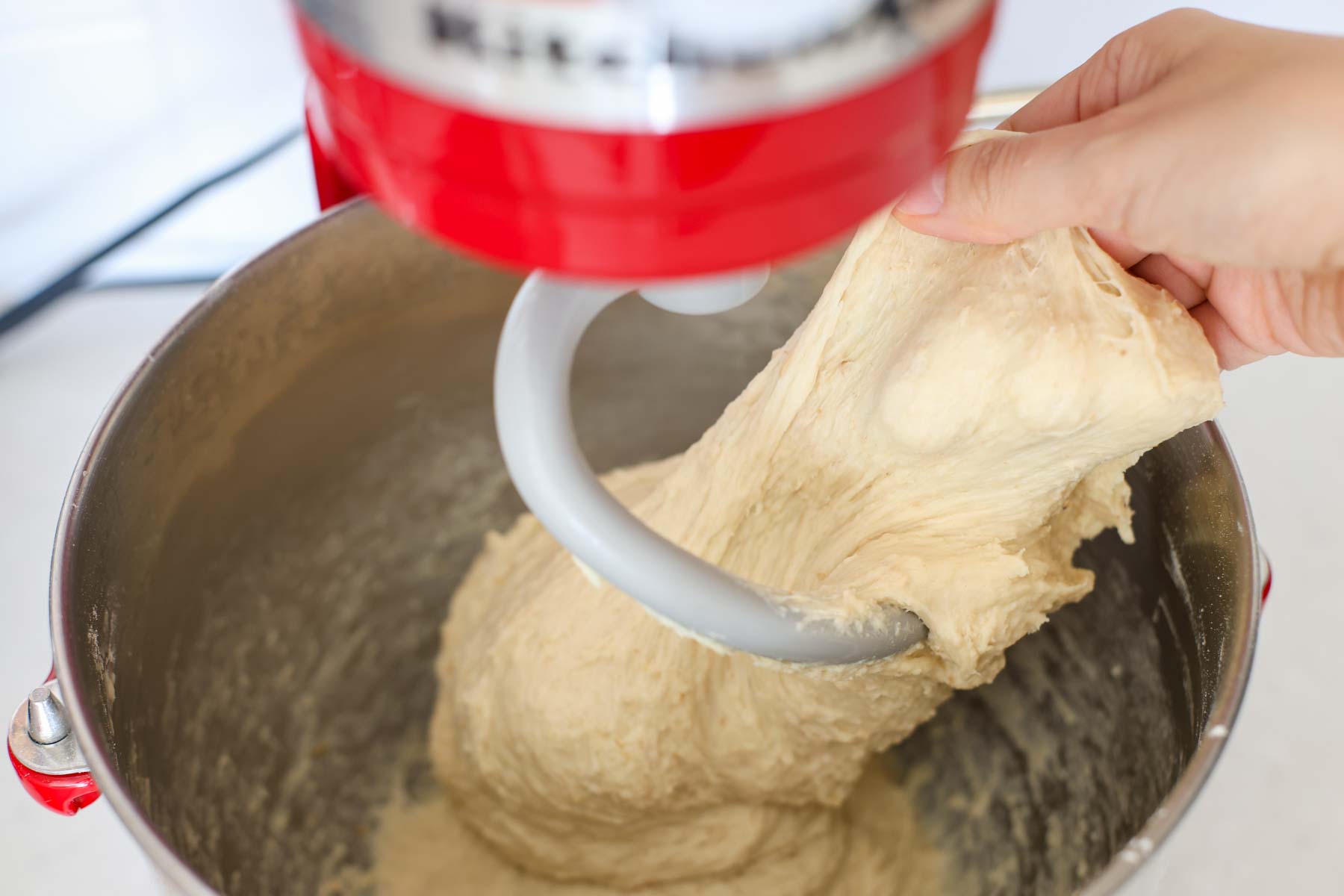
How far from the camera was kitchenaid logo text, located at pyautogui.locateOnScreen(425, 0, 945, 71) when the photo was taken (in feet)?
0.68

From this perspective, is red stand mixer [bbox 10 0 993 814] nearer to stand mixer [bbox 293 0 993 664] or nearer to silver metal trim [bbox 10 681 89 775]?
stand mixer [bbox 293 0 993 664]

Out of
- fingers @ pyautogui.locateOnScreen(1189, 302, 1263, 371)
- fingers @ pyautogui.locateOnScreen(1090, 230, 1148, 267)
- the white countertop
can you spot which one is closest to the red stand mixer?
fingers @ pyautogui.locateOnScreen(1090, 230, 1148, 267)

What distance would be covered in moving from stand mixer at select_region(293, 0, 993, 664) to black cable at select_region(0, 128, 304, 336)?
0.76 m

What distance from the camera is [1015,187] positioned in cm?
41

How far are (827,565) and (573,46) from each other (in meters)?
0.40

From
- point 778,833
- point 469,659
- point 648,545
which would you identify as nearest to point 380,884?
point 469,659

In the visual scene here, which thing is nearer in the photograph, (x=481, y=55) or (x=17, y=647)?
(x=481, y=55)

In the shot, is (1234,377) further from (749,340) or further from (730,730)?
(730,730)

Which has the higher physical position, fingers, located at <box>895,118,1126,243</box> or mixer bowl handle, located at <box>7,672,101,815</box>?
fingers, located at <box>895,118,1126,243</box>

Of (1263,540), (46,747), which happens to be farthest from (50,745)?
(1263,540)

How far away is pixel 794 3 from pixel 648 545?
10.0 inches

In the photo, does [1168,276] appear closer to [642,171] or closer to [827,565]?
[827,565]

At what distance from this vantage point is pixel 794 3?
208 mm

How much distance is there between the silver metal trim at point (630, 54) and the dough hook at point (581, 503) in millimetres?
177
